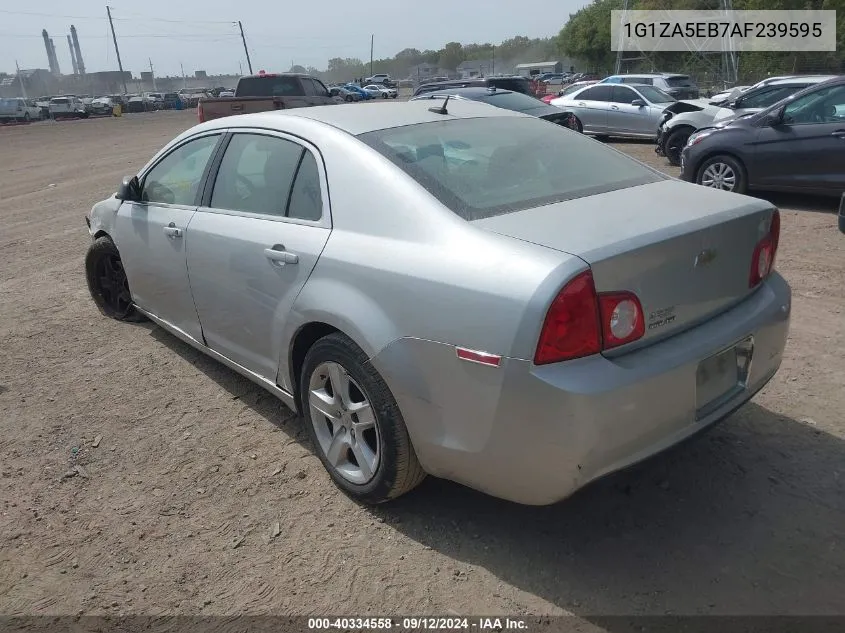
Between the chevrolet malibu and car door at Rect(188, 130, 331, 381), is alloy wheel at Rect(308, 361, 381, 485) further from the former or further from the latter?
car door at Rect(188, 130, 331, 381)

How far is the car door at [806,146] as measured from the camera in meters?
7.94

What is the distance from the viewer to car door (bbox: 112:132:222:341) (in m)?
4.01

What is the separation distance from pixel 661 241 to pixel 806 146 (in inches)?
276

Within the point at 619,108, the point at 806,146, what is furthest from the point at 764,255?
the point at 619,108

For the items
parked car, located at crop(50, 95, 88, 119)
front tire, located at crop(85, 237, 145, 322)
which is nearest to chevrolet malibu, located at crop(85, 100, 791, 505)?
front tire, located at crop(85, 237, 145, 322)

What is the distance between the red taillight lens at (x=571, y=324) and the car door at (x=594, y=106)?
16.1 m

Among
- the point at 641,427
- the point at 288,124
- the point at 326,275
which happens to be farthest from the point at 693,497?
the point at 288,124

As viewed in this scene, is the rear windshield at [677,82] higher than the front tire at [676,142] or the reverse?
higher

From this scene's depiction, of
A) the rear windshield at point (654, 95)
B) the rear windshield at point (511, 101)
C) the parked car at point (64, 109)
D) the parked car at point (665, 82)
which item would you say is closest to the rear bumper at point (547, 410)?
the rear windshield at point (511, 101)

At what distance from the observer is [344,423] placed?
9.99ft

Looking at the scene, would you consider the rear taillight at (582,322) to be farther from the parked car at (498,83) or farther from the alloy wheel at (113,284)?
the parked car at (498,83)

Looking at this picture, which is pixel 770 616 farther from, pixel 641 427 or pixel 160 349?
pixel 160 349

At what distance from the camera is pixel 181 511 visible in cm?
312

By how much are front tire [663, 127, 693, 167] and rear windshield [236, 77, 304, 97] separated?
10327mm
